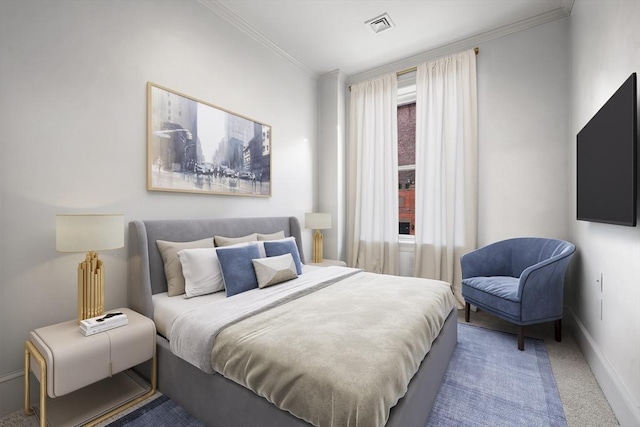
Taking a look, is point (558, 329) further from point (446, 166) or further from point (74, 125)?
point (74, 125)

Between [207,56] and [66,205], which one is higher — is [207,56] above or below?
above

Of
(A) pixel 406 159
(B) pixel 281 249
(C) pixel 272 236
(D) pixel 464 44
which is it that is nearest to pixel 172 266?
(B) pixel 281 249

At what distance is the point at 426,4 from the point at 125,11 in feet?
8.85

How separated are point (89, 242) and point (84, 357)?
2.03 feet

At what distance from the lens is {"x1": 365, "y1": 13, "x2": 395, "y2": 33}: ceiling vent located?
3096mm

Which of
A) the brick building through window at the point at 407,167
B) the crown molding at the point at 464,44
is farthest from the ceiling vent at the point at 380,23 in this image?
the brick building through window at the point at 407,167

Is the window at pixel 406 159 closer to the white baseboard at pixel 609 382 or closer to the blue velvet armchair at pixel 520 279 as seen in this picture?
the blue velvet armchair at pixel 520 279

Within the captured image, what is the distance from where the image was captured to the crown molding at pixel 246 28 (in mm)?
2879

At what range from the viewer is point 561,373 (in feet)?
7.10

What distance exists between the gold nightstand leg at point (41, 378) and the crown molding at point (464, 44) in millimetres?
4476

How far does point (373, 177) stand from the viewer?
13.8 feet

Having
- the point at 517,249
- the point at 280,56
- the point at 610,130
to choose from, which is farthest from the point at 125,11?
the point at 517,249

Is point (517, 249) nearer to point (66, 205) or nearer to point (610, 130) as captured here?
point (610, 130)

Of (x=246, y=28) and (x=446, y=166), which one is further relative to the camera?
(x=446, y=166)
